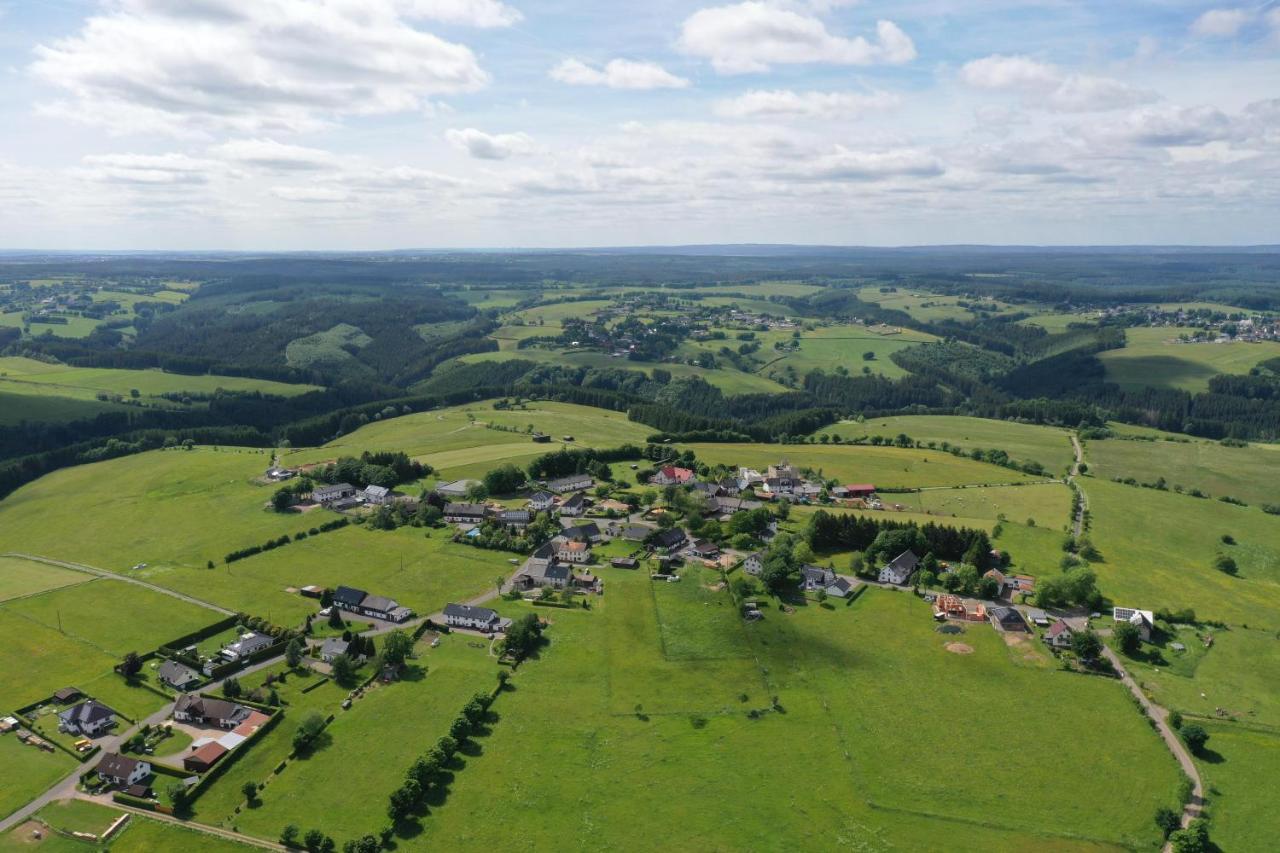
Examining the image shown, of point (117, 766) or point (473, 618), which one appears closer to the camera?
point (117, 766)

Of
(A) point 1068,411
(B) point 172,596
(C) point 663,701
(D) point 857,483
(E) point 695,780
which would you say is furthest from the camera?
(A) point 1068,411

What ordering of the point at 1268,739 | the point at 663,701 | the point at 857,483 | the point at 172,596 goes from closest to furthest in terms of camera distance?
the point at 1268,739
the point at 663,701
the point at 172,596
the point at 857,483

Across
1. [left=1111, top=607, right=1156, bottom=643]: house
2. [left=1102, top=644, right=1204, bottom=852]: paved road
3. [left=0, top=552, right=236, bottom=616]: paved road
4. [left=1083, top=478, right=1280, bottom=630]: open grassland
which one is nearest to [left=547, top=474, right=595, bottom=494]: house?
[left=0, top=552, right=236, bottom=616]: paved road

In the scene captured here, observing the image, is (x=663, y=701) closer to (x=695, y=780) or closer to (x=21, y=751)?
(x=695, y=780)

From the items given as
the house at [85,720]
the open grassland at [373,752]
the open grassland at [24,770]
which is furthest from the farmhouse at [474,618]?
the open grassland at [24,770]

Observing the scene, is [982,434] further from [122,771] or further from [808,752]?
[122,771]

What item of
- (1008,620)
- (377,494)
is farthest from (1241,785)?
(377,494)

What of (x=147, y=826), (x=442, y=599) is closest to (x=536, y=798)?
(x=147, y=826)

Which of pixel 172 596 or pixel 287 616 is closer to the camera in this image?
pixel 287 616
